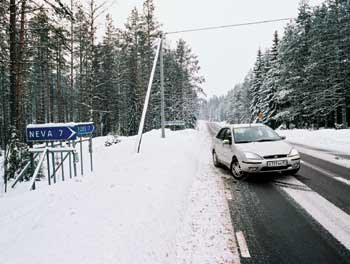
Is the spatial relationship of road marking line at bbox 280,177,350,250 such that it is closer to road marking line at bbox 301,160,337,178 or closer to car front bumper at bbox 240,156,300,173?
car front bumper at bbox 240,156,300,173

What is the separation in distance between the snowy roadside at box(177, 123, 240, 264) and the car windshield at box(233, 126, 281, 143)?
2323 millimetres

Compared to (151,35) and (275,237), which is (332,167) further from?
(151,35)

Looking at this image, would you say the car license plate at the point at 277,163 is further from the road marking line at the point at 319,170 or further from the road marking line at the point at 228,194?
the road marking line at the point at 319,170

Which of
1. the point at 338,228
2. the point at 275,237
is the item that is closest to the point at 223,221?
the point at 275,237

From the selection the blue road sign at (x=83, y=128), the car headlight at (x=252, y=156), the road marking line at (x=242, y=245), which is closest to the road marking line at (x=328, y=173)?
the car headlight at (x=252, y=156)

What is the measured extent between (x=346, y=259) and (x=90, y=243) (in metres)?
3.33

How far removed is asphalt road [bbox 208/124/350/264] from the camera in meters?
3.43

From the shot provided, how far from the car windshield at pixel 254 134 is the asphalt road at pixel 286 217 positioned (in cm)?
119

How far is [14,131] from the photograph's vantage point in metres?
9.62

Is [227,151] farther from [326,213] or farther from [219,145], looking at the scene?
[326,213]

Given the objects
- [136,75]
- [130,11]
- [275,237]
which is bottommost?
[275,237]

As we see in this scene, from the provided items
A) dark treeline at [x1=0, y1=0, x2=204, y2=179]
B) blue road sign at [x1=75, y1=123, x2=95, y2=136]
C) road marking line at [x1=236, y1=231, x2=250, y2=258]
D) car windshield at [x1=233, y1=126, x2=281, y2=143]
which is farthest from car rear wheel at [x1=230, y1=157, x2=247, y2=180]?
dark treeline at [x1=0, y1=0, x2=204, y2=179]

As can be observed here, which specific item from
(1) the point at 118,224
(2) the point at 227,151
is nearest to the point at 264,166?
(2) the point at 227,151

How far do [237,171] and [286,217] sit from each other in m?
2.94
